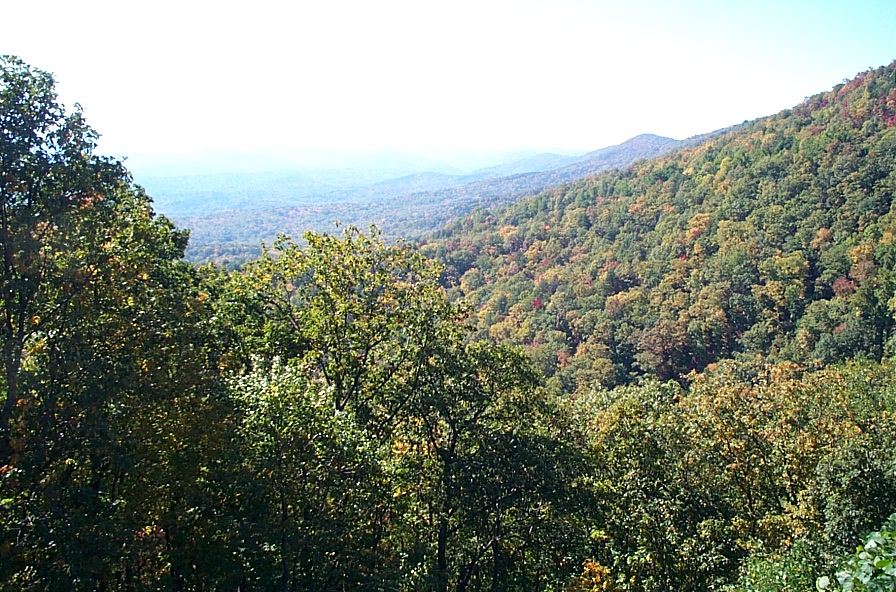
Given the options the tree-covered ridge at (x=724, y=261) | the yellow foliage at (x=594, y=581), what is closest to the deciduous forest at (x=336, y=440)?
the yellow foliage at (x=594, y=581)

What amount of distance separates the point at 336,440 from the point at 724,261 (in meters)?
78.2

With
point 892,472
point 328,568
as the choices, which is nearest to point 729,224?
point 892,472

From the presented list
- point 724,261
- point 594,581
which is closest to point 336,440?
point 594,581

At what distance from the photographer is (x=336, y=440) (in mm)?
7918

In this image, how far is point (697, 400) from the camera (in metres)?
16.3

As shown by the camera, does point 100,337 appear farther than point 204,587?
No

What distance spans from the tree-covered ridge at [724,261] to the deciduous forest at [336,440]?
Result: 3081 centimetres

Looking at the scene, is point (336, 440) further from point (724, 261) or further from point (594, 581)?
point (724, 261)

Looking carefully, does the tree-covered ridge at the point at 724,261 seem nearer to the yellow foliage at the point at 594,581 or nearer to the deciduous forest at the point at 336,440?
the deciduous forest at the point at 336,440

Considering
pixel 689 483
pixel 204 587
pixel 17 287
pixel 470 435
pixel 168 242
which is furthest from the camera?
pixel 689 483

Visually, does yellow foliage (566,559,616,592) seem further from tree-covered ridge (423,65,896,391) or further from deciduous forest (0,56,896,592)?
tree-covered ridge (423,65,896,391)

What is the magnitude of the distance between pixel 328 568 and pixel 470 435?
5.12 metres

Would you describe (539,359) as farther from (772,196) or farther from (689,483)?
(689,483)

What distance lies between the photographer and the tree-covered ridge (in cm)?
6147
